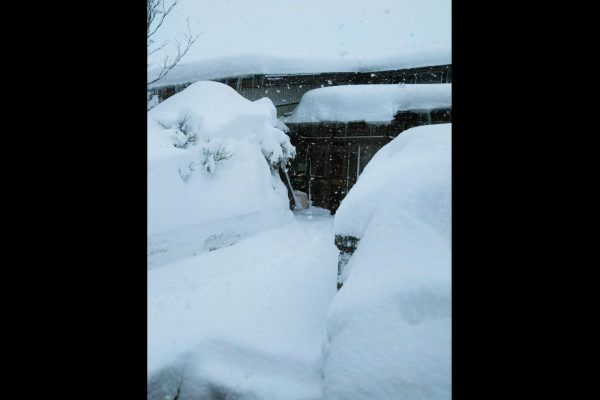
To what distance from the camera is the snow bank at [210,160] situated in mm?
5773

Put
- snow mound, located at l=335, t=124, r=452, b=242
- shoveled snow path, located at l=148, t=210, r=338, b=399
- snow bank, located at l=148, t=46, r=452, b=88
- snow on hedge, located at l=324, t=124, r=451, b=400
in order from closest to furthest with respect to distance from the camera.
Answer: snow on hedge, located at l=324, t=124, r=451, b=400, snow mound, located at l=335, t=124, r=452, b=242, shoveled snow path, located at l=148, t=210, r=338, b=399, snow bank, located at l=148, t=46, r=452, b=88

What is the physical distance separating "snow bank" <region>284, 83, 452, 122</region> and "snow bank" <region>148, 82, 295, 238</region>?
2458mm

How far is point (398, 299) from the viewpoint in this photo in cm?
189

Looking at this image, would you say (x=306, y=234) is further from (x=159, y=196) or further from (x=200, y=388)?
(x=200, y=388)

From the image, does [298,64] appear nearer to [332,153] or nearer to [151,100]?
[332,153]

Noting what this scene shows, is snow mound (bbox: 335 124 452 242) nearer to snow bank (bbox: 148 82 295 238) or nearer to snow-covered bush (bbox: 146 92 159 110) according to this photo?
snow bank (bbox: 148 82 295 238)

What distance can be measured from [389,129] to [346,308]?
30.7ft

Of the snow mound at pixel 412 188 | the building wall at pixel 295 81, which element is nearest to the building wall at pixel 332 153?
the building wall at pixel 295 81

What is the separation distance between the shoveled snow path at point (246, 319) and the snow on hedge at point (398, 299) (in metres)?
0.76

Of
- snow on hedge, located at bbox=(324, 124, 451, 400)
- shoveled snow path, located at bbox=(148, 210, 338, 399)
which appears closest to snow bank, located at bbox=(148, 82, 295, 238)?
shoveled snow path, located at bbox=(148, 210, 338, 399)

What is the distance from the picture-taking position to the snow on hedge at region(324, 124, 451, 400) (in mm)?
1688
